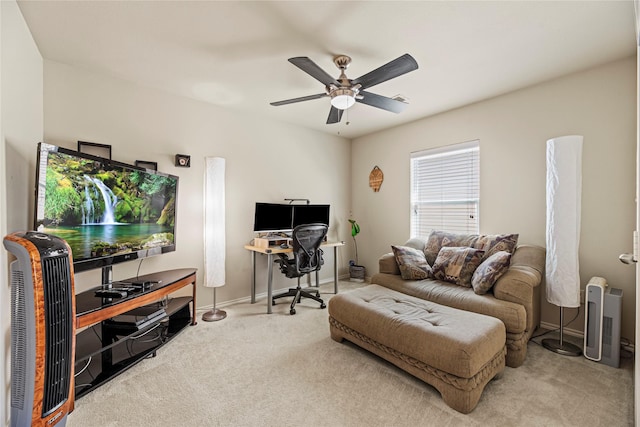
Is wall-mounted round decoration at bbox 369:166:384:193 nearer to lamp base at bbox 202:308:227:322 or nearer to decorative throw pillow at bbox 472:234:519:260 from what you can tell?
decorative throw pillow at bbox 472:234:519:260

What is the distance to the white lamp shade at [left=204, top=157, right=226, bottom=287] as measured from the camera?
3.00m

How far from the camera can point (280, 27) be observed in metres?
1.93

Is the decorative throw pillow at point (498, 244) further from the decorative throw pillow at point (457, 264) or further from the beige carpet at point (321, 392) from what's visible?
the beige carpet at point (321, 392)

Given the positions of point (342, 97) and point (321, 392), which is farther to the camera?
point (342, 97)

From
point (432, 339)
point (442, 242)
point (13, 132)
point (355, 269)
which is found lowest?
point (355, 269)

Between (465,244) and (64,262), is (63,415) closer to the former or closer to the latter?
(64,262)

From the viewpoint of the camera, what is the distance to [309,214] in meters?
3.97

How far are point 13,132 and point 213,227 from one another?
1680 mm

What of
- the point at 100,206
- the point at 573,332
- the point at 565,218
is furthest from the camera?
the point at 573,332

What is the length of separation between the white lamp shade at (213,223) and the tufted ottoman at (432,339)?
1432mm

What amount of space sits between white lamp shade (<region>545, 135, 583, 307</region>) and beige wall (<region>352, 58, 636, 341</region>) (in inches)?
18.6

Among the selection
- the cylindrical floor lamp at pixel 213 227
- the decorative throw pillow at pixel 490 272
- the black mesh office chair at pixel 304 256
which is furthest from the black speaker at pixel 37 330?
the decorative throw pillow at pixel 490 272

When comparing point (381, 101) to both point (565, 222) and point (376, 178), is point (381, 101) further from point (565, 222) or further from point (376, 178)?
point (376, 178)

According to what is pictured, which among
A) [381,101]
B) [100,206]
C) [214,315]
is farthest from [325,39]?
[214,315]
